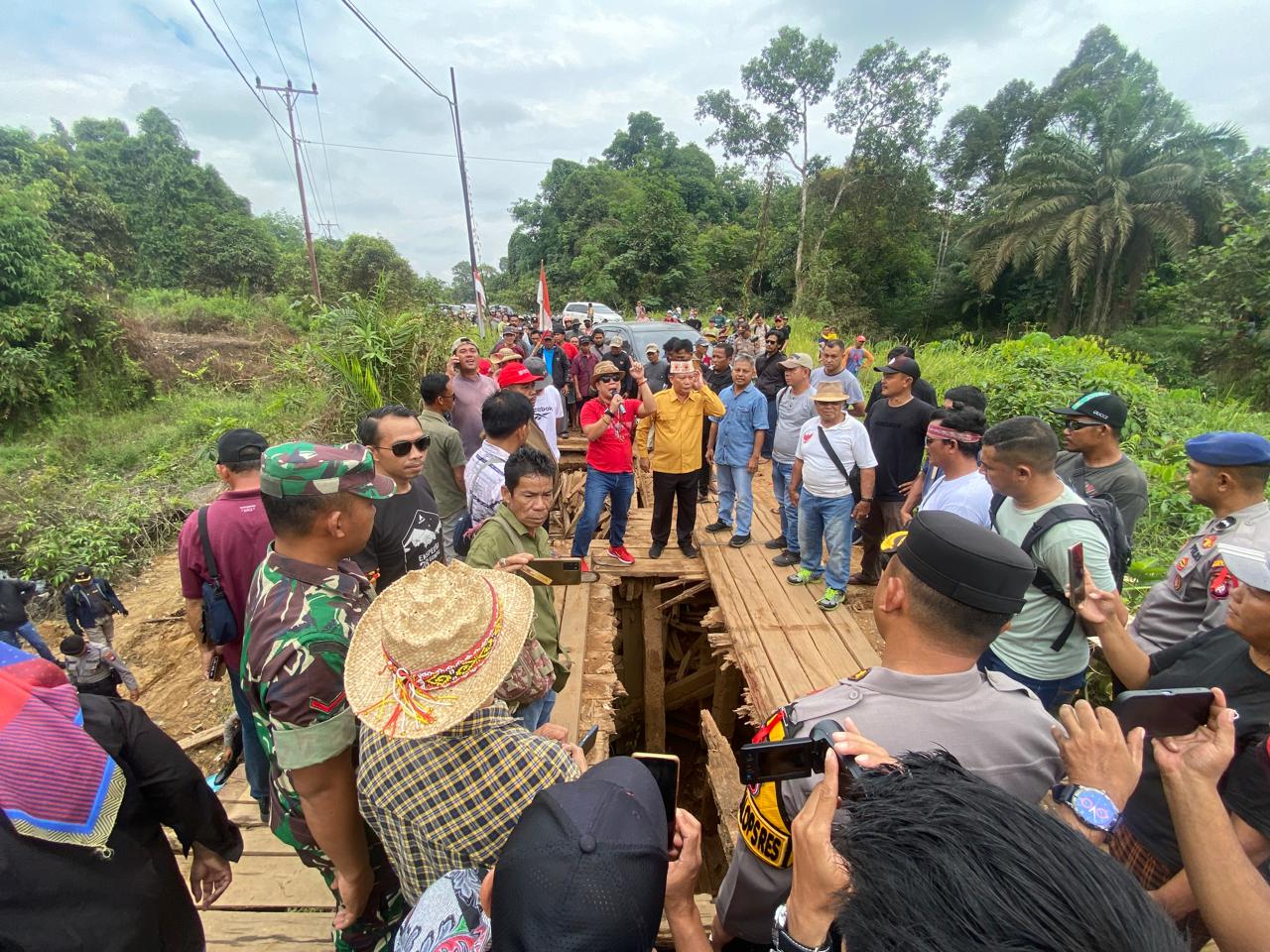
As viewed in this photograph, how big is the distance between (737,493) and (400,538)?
3.73 metres

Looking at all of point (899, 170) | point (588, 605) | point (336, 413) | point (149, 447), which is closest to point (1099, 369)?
point (588, 605)

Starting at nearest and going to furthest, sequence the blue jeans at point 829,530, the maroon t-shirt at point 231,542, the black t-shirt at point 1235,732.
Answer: the black t-shirt at point 1235,732
the maroon t-shirt at point 231,542
the blue jeans at point 829,530

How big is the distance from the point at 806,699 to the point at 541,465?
1.68m

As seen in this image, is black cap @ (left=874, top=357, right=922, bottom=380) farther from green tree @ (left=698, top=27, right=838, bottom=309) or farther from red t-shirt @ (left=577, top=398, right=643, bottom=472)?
green tree @ (left=698, top=27, right=838, bottom=309)

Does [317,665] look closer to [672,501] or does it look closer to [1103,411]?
[1103,411]

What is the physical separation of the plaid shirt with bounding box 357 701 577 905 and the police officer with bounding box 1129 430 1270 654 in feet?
8.38

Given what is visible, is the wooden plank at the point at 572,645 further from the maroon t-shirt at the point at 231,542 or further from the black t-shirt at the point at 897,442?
the black t-shirt at the point at 897,442

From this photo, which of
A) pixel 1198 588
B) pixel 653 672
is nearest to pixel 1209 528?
pixel 1198 588

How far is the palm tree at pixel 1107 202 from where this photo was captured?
17906mm

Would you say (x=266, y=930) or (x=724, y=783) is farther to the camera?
(x=724, y=783)

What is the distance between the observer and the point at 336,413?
24.4 feet

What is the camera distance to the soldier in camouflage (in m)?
1.49

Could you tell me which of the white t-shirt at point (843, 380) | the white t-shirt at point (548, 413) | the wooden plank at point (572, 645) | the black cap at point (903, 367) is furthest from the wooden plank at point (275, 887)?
the white t-shirt at point (843, 380)

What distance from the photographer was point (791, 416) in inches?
208
